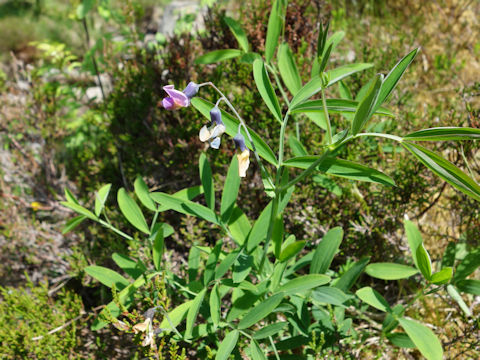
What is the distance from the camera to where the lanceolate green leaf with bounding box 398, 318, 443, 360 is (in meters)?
1.18

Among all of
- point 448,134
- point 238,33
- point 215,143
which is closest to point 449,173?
point 448,134

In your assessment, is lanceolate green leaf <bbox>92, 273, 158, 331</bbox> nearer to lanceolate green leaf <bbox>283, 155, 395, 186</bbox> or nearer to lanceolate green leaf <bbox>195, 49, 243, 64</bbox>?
lanceolate green leaf <bbox>283, 155, 395, 186</bbox>

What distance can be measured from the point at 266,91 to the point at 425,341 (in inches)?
35.4

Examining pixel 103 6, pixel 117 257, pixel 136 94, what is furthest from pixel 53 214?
pixel 103 6

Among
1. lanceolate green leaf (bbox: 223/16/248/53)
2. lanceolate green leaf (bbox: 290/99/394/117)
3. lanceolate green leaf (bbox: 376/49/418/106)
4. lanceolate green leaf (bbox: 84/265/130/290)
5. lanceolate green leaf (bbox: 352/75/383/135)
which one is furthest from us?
lanceolate green leaf (bbox: 223/16/248/53)

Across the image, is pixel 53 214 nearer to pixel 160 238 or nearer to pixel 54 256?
pixel 54 256

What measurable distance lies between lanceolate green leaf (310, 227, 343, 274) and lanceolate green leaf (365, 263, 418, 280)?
0.16 meters

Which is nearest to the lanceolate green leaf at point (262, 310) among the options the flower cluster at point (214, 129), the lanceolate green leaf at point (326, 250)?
the lanceolate green leaf at point (326, 250)

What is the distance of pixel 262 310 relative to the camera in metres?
1.20

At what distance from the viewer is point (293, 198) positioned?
184cm

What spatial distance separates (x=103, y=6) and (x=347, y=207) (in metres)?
2.37

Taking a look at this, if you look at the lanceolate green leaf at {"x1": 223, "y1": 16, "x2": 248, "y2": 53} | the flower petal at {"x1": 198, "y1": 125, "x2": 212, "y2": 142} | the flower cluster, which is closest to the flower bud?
the flower cluster

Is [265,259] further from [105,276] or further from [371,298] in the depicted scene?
[105,276]

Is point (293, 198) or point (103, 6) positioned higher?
point (103, 6)
